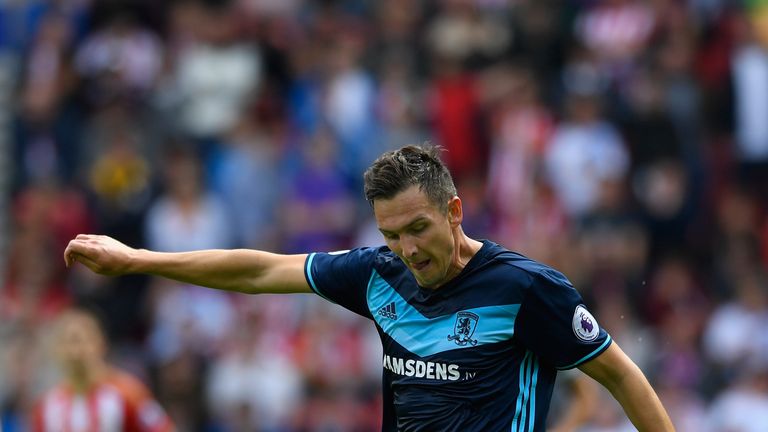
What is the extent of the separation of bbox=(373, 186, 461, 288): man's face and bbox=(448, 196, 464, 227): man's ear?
0.07 ft

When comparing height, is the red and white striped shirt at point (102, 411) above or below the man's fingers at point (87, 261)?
below

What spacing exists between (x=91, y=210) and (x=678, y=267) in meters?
5.70

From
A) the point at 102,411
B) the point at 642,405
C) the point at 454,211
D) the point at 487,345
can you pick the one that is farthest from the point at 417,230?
the point at 102,411

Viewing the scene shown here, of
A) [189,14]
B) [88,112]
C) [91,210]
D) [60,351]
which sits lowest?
[60,351]

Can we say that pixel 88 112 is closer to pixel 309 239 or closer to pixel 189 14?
pixel 189 14

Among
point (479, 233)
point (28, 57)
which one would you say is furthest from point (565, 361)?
point (28, 57)

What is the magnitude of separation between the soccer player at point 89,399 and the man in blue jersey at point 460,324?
3.55 metres

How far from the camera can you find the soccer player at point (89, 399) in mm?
9375

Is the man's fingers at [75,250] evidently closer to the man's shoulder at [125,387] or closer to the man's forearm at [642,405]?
the man's forearm at [642,405]

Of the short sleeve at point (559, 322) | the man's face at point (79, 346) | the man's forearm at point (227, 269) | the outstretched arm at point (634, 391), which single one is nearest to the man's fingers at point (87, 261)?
the man's forearm at point (227, 269)

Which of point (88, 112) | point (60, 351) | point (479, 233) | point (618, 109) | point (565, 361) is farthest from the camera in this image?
point (88, 112)

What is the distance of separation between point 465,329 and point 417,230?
45cm

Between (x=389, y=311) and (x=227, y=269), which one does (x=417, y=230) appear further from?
(x=227, y=269)

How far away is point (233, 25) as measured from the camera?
15.8 metres
